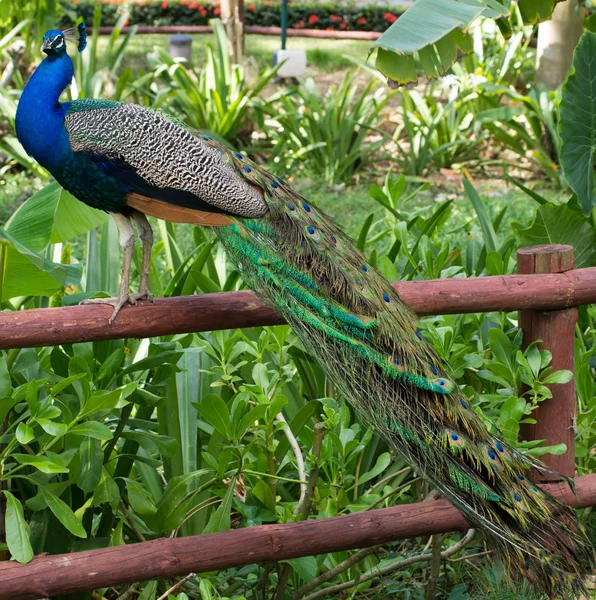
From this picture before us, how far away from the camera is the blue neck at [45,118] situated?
225 centimetres

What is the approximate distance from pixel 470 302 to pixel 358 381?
0.36 meters

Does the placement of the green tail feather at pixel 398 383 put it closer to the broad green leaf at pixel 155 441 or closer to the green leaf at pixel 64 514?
the broad green leaf at pixel 155 441

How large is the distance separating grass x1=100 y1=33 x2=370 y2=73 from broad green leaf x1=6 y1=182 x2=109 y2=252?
8579mm

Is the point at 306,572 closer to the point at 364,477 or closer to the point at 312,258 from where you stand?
the point at 364,477

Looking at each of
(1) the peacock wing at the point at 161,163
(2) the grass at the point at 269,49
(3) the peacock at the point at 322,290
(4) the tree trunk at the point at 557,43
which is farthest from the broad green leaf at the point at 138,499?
(2) the grass at the point at 269,49

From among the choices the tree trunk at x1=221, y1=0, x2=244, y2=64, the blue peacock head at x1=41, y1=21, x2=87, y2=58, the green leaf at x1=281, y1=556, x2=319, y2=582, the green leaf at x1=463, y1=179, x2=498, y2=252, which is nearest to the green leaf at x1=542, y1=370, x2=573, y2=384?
the green leaf at x1=281, y1=556, x2=319, y2=582

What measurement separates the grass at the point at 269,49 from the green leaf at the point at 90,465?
9266 millimetres

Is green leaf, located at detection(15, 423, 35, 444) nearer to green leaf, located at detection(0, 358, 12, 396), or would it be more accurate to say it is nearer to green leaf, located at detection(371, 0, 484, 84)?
green leaf, located at detection(0, 358, 12, 396)

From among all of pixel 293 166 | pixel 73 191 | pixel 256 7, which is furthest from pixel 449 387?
pixel 256 7

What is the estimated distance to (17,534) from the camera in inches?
76.9

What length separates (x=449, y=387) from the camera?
2148mm

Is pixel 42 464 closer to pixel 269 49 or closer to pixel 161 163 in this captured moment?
pixel 161 163

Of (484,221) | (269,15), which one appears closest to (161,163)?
(484,221)

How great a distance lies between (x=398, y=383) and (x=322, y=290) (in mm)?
301
